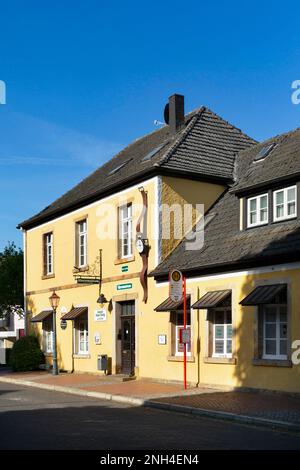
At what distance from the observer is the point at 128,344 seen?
21.9 m

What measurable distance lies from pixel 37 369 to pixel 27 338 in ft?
4.95

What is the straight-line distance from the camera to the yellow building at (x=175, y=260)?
16000mm

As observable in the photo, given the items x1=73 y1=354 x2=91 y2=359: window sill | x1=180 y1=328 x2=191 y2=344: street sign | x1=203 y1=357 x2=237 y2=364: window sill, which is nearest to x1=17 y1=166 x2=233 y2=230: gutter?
x1=73 y1=354 x2=91 y2=359: window sill

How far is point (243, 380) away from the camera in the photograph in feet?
53.5

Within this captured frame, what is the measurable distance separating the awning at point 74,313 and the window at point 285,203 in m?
9.78

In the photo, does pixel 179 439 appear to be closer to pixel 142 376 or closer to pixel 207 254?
pixel 207 254

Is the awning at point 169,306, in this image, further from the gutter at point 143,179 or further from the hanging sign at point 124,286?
the gutter at point 143,179

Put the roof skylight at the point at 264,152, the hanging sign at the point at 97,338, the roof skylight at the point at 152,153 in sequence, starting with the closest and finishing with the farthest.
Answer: the roof skylight at the point at 264,152, the roof skylight at the point at 152,153, the hanging sign at the point at 97,338

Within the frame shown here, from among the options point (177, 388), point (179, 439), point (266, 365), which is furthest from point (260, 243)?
point (179, 439)

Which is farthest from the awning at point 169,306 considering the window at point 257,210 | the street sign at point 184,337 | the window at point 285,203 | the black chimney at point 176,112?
the black chimney at point 176,112

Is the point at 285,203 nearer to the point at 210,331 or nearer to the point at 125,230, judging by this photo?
the point at 210,331

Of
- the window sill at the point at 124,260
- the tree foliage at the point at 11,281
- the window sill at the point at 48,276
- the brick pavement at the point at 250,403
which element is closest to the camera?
the brick pavement at the point at 250,403

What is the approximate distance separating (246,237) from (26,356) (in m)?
13.1

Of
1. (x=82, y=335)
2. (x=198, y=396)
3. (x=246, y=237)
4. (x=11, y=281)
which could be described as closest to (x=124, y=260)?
(x=82, y=335)
